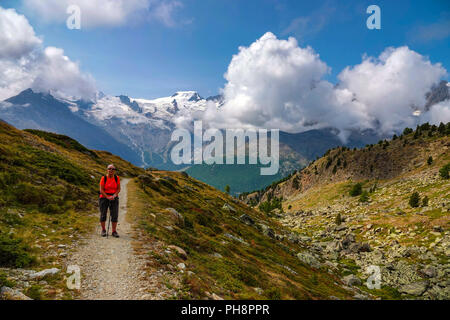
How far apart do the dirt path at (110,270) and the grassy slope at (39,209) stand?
3.36 feet

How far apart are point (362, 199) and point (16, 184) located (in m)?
112

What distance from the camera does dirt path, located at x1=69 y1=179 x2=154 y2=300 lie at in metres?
9.13

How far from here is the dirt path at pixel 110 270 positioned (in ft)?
30.0

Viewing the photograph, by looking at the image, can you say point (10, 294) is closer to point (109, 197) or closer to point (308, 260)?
point (109, 197)

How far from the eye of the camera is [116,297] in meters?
8.95

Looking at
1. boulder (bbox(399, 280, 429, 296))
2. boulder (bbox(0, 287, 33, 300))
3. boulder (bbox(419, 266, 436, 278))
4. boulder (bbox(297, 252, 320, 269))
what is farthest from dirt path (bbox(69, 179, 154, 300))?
boulder (bbox(419, 266, 436, 278))

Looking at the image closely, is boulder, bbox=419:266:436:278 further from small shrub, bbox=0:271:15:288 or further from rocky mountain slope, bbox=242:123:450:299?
small shrub, bbox=0:271:15:288

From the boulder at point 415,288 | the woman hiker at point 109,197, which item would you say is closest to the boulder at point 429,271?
the boulder at point 415,288

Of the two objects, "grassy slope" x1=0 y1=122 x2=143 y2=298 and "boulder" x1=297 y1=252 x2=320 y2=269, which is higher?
"grassy slope" x1=0 y1=122 x2=143 y2=298

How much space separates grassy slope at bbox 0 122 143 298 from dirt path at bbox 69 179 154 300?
1.03 metres

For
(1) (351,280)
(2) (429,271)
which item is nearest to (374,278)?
(1) (351,280)

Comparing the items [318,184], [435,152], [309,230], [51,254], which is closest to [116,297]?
[51,254]

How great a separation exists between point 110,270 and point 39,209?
10762 mm
